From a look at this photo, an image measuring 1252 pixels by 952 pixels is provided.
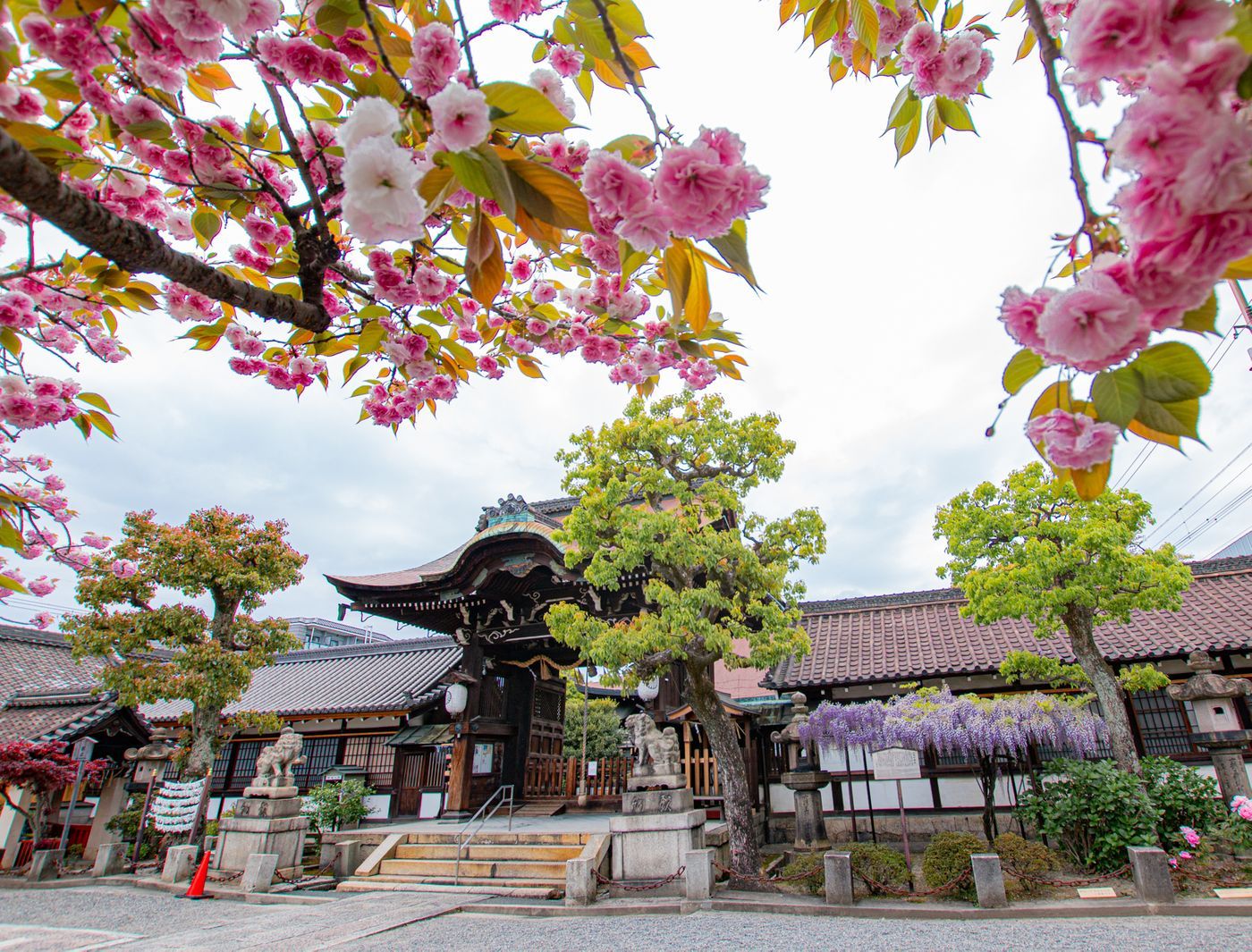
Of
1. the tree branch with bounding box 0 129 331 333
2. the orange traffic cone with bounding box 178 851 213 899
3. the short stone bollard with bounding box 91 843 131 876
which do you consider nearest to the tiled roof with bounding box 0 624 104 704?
the short stone bollard with bounding box 91 843 131 876

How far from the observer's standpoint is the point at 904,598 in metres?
14.9

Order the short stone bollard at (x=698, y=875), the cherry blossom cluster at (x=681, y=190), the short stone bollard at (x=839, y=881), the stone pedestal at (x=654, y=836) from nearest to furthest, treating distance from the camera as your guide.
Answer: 1. the cherry blossom cluster at (x=681, y=190)
2. the short stone bollard at (x=839, y=881)
3. the short stone bollard at (x=698, y=875)
4. the stone pedestal at (x=654, y=836)

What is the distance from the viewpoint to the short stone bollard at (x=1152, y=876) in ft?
20.3

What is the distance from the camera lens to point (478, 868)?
875cm

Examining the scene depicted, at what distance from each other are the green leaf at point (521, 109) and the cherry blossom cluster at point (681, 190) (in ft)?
0.35

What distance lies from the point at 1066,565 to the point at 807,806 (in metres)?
5.10

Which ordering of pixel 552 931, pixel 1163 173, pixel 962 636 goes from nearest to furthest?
pixel 1163 173
pixel 552 931
pixel 962 636

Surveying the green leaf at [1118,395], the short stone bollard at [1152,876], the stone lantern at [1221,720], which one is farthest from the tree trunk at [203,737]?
the stone lantern at [1221,720]

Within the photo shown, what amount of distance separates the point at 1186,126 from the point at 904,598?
15.5 meters

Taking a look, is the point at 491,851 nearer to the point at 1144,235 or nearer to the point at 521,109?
the point at 521,109

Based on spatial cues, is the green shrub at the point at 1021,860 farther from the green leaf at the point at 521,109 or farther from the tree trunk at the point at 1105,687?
the green leaf at the point at 521,109

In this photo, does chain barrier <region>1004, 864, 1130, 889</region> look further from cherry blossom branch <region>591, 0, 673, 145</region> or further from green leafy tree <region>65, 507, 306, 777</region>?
green leafy tree <region>65, 507, 306, 777</region>

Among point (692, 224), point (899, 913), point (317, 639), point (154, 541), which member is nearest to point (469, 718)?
point (154, 541)

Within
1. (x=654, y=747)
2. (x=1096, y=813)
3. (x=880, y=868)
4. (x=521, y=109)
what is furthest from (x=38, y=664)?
(x=1096, y=813)
